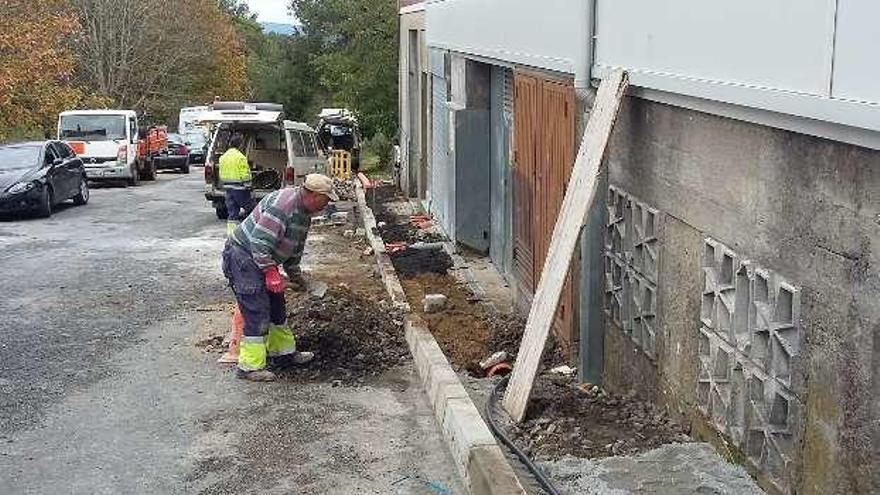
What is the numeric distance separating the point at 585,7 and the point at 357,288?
18.5ft

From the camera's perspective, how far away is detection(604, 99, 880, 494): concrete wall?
4.08 metres

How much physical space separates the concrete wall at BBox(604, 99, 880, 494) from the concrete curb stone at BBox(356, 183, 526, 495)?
1.06 m

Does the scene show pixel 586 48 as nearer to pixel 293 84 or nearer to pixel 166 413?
pixel 166 413

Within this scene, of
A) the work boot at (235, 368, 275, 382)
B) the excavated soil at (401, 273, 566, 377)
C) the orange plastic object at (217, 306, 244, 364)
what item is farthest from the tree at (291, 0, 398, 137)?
the work boot at (235, 368, 275, 382)

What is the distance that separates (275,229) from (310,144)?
1143cm

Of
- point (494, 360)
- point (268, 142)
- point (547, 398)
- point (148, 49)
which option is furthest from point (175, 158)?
point (547, 398)

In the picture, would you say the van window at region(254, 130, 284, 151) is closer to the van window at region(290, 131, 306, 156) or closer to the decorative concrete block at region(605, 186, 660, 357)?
the van window at region(290, 131, 306, 156)

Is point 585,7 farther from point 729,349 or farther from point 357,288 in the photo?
point 357,288

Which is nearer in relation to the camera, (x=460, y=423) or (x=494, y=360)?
(x=460, y=423)

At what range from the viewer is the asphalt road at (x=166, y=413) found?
637 centimetres

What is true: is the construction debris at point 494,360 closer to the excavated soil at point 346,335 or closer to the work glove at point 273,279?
the excavated soil at point 346,335

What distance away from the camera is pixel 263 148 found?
20.0 meters

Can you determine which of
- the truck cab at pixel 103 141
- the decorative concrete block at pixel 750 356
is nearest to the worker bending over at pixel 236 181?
the decorative concrete block at pixel 750 356

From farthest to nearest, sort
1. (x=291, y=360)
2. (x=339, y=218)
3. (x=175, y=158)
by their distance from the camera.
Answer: (x=175, y=158)
(x=339, y=218)
(x=291, y=360)
